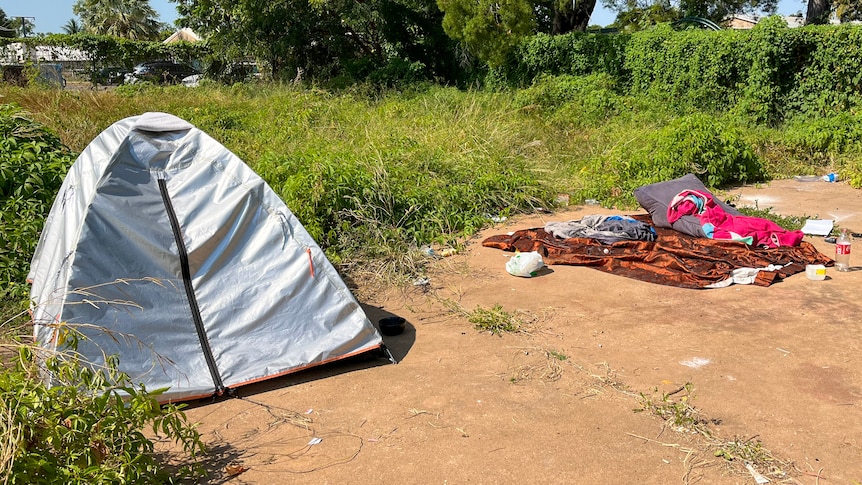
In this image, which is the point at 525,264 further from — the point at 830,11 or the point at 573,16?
the point at 830,11

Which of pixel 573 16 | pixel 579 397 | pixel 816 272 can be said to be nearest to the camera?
pixel 579 397

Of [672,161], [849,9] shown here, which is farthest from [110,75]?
[849,9]

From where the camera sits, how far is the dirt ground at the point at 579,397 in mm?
3375

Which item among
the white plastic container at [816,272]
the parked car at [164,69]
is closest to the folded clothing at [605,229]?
the white plastic container at [816,272]

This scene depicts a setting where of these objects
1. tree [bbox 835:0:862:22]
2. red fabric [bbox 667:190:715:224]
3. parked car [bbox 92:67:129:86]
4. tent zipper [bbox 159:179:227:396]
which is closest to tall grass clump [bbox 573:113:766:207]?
red fabric [bbox 667:190:715:224]

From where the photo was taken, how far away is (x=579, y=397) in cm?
405

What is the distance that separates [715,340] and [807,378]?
0.69 m

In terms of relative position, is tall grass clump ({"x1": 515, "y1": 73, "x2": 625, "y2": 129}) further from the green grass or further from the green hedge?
the green hedge

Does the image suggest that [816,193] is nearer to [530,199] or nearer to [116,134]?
[530,199]

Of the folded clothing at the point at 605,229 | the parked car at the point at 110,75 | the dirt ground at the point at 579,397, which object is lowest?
the dirt ground at the point at 579,397

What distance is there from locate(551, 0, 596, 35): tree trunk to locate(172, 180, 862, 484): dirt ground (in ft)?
40.4

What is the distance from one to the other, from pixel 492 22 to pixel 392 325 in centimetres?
1178

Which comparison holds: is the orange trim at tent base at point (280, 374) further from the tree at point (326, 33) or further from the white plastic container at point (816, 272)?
the tree at point (326, 33)

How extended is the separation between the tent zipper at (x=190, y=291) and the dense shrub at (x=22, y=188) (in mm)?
2088
